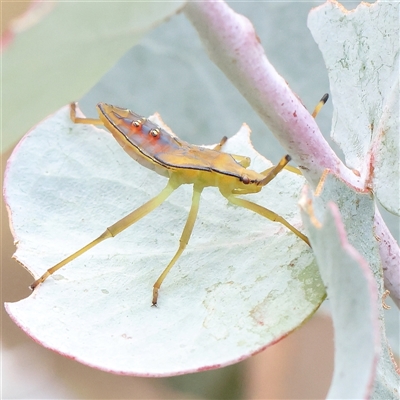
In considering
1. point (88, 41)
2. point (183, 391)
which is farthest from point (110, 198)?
point (183, 391)

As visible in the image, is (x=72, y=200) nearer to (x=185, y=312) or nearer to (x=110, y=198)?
(x=110, y=198)

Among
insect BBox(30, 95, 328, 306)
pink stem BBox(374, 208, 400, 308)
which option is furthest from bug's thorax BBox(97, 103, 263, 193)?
pink stem BBox(374, 208, 400, 308)

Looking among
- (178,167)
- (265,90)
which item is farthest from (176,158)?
(265,90)

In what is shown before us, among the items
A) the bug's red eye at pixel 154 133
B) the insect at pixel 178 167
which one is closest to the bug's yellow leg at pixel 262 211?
the insect at pixel 178 167

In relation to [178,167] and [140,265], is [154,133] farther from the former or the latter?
[140,265]

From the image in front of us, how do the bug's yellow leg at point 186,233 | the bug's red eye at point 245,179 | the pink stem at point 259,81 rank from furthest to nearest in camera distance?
the bug's red eye at point 245,179 < the bug's yellow leg at point 186,233 < the pink stem at point 259,81

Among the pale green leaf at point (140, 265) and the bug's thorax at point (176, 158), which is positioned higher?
the bug's thorax at point (176, 158)

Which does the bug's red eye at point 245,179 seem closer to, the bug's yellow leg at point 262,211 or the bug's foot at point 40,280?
the bug's yellow leg at point 262,211

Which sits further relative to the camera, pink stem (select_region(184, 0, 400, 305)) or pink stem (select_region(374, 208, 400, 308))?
pink stem (select_region(374, 208, 400, 308))

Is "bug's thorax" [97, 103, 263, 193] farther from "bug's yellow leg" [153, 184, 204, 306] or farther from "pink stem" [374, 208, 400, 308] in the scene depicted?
"pink stem" [374, 208, 400, 308]
